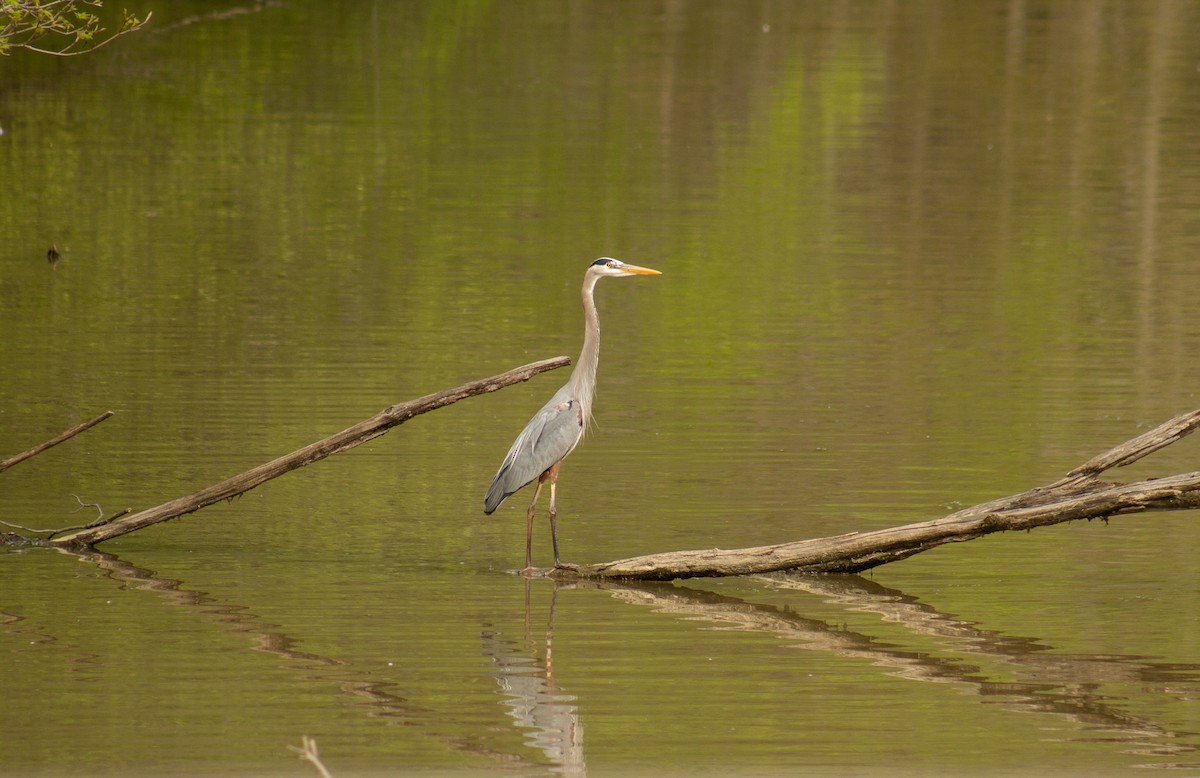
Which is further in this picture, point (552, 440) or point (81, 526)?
point (81, 526)

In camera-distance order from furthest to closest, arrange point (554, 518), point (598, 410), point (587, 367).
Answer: point (598, 410) → point (587, 367) → point (554, 518)

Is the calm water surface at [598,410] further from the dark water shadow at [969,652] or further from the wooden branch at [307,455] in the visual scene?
the wooden branch at [307,455]

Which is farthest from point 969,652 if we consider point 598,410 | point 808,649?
point 598,410

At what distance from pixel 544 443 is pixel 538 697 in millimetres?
2445

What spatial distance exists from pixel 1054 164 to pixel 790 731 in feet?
75.9

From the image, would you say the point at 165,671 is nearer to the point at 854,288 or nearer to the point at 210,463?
the point at 210,463

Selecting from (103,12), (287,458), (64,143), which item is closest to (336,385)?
(287,458)

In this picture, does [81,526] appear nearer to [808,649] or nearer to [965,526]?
[808,649]

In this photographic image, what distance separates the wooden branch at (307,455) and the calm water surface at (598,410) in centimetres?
24

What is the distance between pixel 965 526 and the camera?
34.0ft

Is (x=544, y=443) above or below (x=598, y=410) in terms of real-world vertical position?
above

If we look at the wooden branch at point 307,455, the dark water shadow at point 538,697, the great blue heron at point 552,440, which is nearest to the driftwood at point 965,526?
the great blue heron at point 552,440

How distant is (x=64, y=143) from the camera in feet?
101

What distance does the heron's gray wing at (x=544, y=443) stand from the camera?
1125 centimetres
